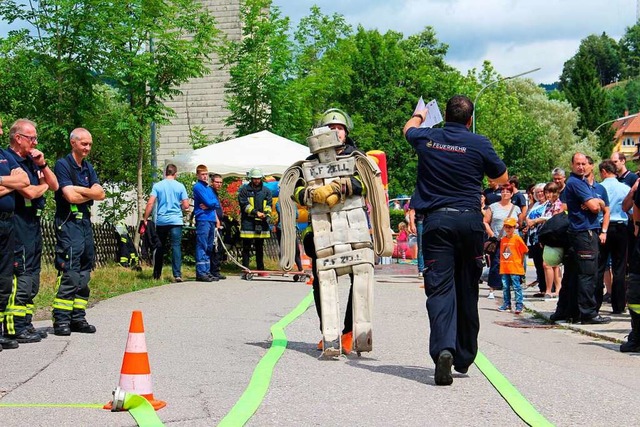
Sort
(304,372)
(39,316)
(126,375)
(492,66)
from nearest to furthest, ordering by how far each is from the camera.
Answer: (126,375) → (304,372) → (39,316) → (492,66)

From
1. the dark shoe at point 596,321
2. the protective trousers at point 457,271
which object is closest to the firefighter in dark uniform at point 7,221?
the protective trousers at point 457,271

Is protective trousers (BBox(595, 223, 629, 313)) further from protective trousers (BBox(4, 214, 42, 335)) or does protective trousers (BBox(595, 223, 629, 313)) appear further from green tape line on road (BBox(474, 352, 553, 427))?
protective trousers (BBox(4, 214, 42, 335))

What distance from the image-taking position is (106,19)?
19.7 meters

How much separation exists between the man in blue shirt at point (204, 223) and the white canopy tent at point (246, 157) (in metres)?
2.60

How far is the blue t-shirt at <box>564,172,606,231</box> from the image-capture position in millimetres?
11906

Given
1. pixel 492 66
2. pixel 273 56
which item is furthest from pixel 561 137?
pixel 273 56

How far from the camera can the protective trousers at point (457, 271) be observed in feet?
25.6

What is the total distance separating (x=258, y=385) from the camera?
734 cm

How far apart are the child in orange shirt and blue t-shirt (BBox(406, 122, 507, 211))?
5878 mm

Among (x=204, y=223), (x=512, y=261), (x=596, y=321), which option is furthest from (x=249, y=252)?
(x=596, y=321)

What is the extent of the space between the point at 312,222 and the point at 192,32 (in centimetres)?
1375

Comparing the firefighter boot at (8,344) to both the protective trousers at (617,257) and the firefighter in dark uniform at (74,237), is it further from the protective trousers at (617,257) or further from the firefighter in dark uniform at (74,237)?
the protective trousers at (617,257)

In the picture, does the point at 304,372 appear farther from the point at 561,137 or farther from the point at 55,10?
the point at 561,137

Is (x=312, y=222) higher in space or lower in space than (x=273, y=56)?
lower
